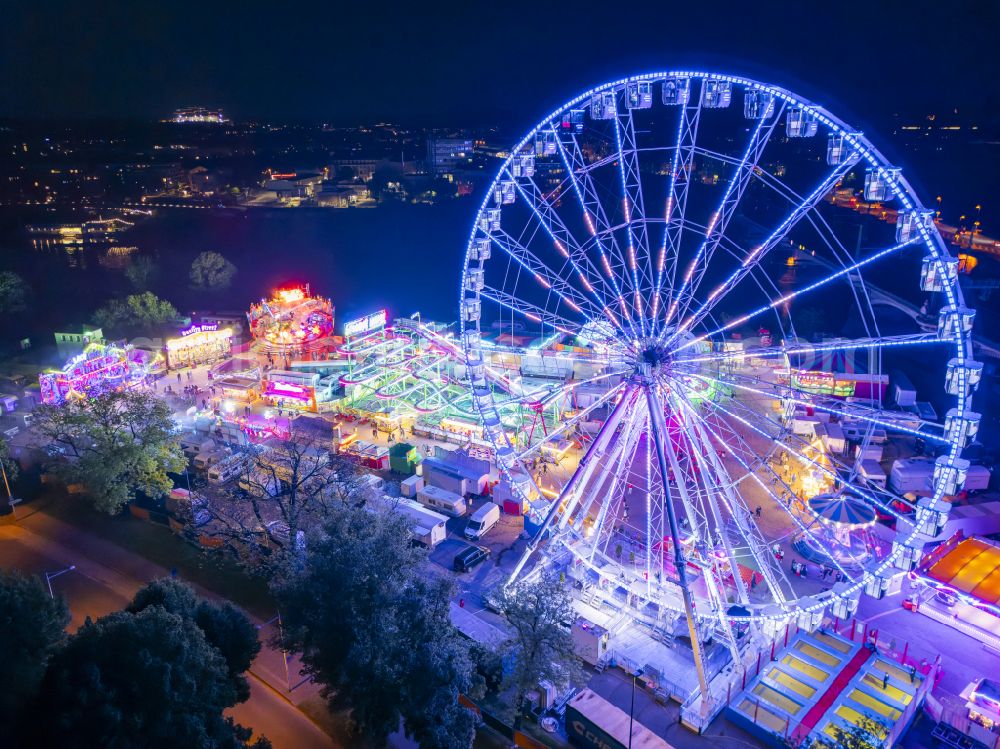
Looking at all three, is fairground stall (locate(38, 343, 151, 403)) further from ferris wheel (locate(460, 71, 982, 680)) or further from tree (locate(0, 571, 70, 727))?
tree (locate(0, 571, 70, 727))

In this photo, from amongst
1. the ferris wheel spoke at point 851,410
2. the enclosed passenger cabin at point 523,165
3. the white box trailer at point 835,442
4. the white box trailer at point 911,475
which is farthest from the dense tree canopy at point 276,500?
the white box trailer at point 911,475

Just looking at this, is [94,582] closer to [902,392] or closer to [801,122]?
[801,122]

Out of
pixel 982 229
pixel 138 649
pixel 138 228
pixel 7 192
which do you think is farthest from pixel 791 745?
pixel 7 192

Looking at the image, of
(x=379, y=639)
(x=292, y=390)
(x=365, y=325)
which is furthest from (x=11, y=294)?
(x=379, y=639)

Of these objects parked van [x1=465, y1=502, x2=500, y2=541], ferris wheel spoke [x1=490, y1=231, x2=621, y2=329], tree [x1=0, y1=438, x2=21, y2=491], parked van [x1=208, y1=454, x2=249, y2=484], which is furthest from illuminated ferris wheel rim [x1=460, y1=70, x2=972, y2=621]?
tree [x1=0, y1=438, x2=21, y2=491]

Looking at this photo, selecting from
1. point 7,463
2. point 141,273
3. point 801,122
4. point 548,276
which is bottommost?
point 7,463

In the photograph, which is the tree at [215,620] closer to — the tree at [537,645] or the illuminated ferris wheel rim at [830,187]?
the tree at [537,645]
